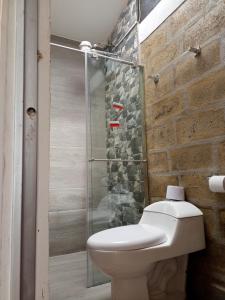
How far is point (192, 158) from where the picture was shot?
1.61 m

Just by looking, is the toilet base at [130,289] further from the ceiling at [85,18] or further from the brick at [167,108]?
the ceiling at [85,18]

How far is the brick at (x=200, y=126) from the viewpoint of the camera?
143 centimetres

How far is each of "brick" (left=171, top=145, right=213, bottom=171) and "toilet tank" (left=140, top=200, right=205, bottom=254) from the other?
0.26 metres

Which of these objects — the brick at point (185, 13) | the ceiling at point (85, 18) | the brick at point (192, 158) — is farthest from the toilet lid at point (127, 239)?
the ceiling at point (85, 18)

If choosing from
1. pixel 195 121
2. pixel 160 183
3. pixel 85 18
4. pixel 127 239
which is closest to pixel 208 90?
pixel 195 121

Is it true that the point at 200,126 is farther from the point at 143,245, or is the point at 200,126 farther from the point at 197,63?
the point at 143,245

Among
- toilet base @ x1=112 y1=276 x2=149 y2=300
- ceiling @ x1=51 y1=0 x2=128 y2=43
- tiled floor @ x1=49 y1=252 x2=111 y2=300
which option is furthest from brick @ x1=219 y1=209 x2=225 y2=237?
ceiling @ x1=51 y1=0 x2=128 y2=43

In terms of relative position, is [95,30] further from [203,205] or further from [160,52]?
[203,205]

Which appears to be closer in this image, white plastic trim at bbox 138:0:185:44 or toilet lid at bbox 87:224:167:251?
toilet lid at bbox 87:224:167:251

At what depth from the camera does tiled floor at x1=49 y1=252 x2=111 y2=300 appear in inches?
64.1

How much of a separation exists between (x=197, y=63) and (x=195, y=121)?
390 mm

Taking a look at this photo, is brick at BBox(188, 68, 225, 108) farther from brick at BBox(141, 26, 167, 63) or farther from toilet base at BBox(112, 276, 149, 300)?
toilet base at BBox(112, 276, 149, 300)

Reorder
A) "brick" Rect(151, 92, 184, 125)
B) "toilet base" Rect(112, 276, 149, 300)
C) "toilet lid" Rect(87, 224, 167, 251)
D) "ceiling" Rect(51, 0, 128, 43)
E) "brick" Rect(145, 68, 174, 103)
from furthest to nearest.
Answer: "ceiling" Rect(51, 0, 128, 43)
"brick" Rect(145, 68, 174, 103)
"brick" Rect(151, 92, 184, 125)
"toilet base" Rect(112, 276, 149, 300)
"toilet lid" Rect(87, 224, 167, 251)

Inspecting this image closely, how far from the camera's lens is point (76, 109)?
2.67 metres
